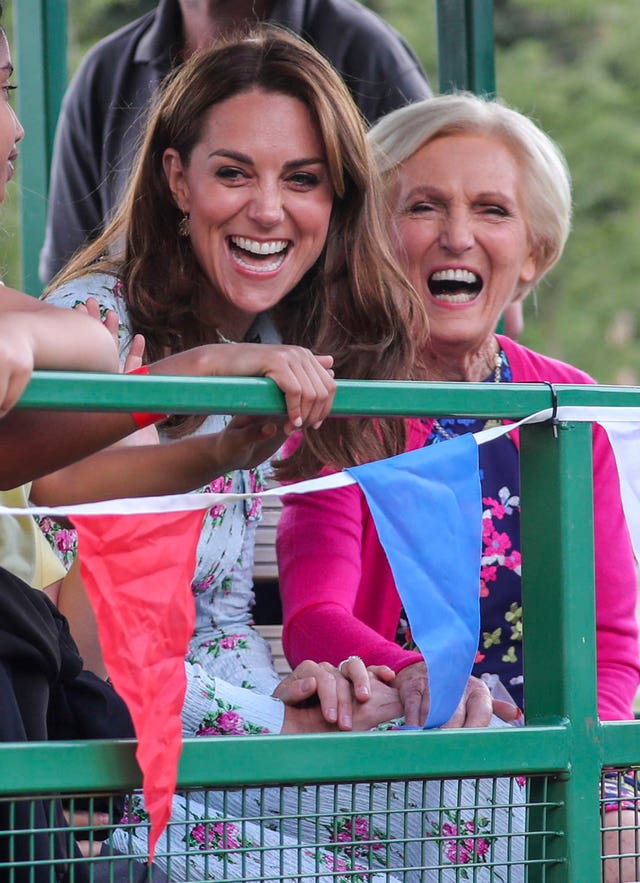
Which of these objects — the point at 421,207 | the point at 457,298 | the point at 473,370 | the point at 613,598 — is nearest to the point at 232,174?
the point at 421,207

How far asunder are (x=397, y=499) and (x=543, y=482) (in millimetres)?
223

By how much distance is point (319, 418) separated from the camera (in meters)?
1.90

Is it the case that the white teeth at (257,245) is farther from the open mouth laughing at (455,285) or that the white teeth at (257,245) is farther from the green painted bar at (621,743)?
the green painted bar at (621,743)

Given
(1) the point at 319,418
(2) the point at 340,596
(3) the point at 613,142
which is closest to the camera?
(1) the point at 319,418

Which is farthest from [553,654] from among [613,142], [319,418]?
[613,142]

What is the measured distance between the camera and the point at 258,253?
310 centimetres

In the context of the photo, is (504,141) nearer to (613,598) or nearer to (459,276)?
(459,276)

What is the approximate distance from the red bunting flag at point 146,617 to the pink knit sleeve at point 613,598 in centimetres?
130

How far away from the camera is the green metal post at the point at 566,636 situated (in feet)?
6.56

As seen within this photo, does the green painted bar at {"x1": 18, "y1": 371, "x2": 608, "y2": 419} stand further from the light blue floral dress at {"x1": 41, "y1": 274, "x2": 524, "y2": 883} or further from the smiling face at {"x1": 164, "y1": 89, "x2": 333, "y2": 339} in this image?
the smiling face at {"x1": 164, "y1": 89, "x2": 333, "y2": 339}

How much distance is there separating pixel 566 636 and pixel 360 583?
1.08 metres

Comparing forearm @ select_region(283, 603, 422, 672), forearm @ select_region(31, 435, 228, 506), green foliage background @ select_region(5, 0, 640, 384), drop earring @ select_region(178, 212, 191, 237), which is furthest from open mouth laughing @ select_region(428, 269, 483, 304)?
green foliage background @ select_region(5, 0, 640, 384)

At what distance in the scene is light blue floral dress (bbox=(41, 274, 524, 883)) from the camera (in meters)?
1.94

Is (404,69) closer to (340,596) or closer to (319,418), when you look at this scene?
(340,596)
